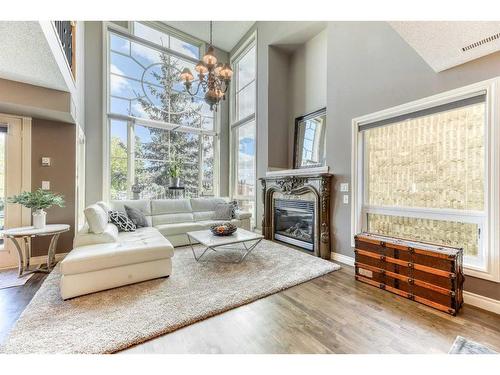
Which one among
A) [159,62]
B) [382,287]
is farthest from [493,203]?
[159,62]

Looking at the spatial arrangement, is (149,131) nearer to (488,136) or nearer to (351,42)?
(351,42)

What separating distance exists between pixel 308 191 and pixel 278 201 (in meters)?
0.93

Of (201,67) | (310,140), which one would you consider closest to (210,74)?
(201,67)

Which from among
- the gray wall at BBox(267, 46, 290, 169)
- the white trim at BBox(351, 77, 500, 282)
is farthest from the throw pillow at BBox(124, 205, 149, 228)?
the white trim at BBox(351, 77, 500, 282)

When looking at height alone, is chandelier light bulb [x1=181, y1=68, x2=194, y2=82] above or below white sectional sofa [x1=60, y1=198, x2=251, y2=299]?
above

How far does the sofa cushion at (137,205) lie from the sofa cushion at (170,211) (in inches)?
3.4

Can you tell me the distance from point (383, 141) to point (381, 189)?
2.17 feet

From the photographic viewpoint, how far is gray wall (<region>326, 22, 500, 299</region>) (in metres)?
2.20

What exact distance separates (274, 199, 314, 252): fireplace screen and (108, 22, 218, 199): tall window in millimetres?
2362

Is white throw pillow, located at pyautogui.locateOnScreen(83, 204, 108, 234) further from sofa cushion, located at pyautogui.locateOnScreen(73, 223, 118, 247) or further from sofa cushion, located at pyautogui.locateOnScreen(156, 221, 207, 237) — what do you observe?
sofa cushion, located at pyautogui.locateOnScreen(156, 221, 207, 237)

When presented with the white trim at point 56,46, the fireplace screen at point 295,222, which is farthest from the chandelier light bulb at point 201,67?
the fireplace screen at point 295,222

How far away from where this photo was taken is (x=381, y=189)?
3057 millimetres

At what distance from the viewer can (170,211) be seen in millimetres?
4703

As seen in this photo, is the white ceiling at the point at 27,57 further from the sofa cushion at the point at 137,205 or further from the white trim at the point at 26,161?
the sofa cushion at the point at 137,205
